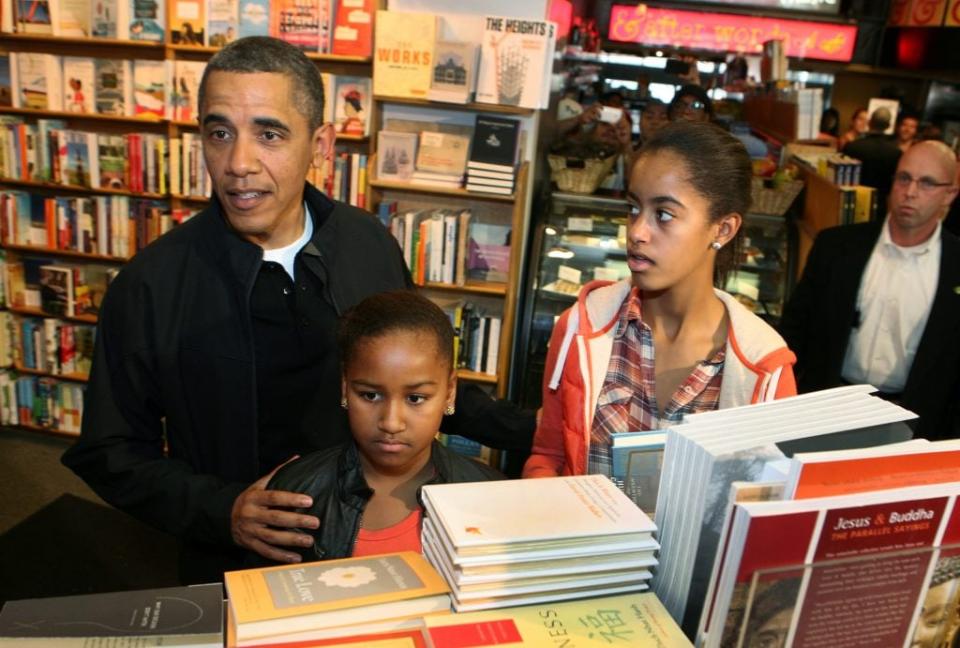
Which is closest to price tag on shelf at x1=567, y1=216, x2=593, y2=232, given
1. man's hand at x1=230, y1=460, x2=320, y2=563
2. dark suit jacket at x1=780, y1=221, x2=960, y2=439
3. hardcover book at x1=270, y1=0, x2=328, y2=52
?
dark suit jacket at x1=780, y1=221, x2=960, y2=439

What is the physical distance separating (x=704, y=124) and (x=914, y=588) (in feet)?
3.76

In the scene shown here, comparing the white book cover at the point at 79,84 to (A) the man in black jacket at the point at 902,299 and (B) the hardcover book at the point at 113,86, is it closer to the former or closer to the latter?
(B) the hardcover book at the point at 113,86

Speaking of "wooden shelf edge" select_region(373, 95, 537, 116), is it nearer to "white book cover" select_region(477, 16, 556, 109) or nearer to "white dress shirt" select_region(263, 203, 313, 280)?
"white book cover" select_region(477, 16, 556, 109)

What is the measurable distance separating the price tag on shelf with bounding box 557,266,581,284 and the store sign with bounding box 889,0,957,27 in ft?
20.7

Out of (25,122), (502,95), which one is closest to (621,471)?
(502,95)

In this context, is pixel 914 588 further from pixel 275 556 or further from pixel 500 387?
pixel 500 387

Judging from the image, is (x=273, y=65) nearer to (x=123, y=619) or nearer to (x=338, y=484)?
(x=338, y=484)

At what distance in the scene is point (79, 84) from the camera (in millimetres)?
4648

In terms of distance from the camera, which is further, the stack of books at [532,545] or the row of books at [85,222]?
the row of books at [85,222]

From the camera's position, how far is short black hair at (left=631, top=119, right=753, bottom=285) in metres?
1.62

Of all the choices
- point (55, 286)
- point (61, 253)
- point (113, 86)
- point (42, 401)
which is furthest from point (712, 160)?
point (42, 401)

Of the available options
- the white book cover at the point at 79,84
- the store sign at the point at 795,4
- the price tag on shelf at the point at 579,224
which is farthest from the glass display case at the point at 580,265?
A: the store sign at the point at 795,4

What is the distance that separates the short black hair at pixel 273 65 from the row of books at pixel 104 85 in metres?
3.08

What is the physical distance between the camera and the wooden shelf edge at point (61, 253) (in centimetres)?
481
